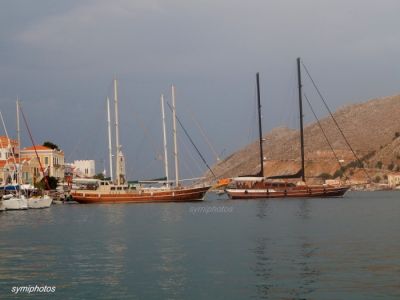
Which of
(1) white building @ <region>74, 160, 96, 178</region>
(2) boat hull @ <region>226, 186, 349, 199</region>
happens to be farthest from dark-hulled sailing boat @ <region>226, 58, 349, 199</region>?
(1) white building @ <region>74, 160, 96, 178</region>

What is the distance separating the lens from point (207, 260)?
3297 cm

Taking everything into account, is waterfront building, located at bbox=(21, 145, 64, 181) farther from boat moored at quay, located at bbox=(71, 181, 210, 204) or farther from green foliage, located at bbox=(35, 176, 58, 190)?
boat moored at quay, located at bbox=(71, 181, 210, 204)

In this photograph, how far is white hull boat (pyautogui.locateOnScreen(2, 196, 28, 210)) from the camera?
81062 millimetres

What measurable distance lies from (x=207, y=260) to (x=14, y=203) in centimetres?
5273

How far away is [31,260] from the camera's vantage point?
3400 cm

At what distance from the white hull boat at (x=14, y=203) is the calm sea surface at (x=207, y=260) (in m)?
26.3

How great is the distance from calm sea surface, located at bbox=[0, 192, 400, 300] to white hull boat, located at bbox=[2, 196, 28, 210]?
26315 mm

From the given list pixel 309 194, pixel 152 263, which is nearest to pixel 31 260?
pixel 152 263

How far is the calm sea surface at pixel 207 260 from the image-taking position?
25641 millimetres

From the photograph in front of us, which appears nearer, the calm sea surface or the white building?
the calm sea surface

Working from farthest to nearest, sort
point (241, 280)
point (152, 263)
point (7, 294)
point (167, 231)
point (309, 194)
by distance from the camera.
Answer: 1. point (309, 194)
2. point (167, 231)
3. point (152, 263)
4. point (241, 280)
5. point (7, 294)

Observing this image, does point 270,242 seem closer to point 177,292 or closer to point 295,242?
point 295,242

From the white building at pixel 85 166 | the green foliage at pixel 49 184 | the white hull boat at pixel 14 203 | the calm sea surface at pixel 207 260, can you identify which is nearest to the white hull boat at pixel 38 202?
the white hull boat at pixel 14 203

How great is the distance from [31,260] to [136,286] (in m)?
9.10
